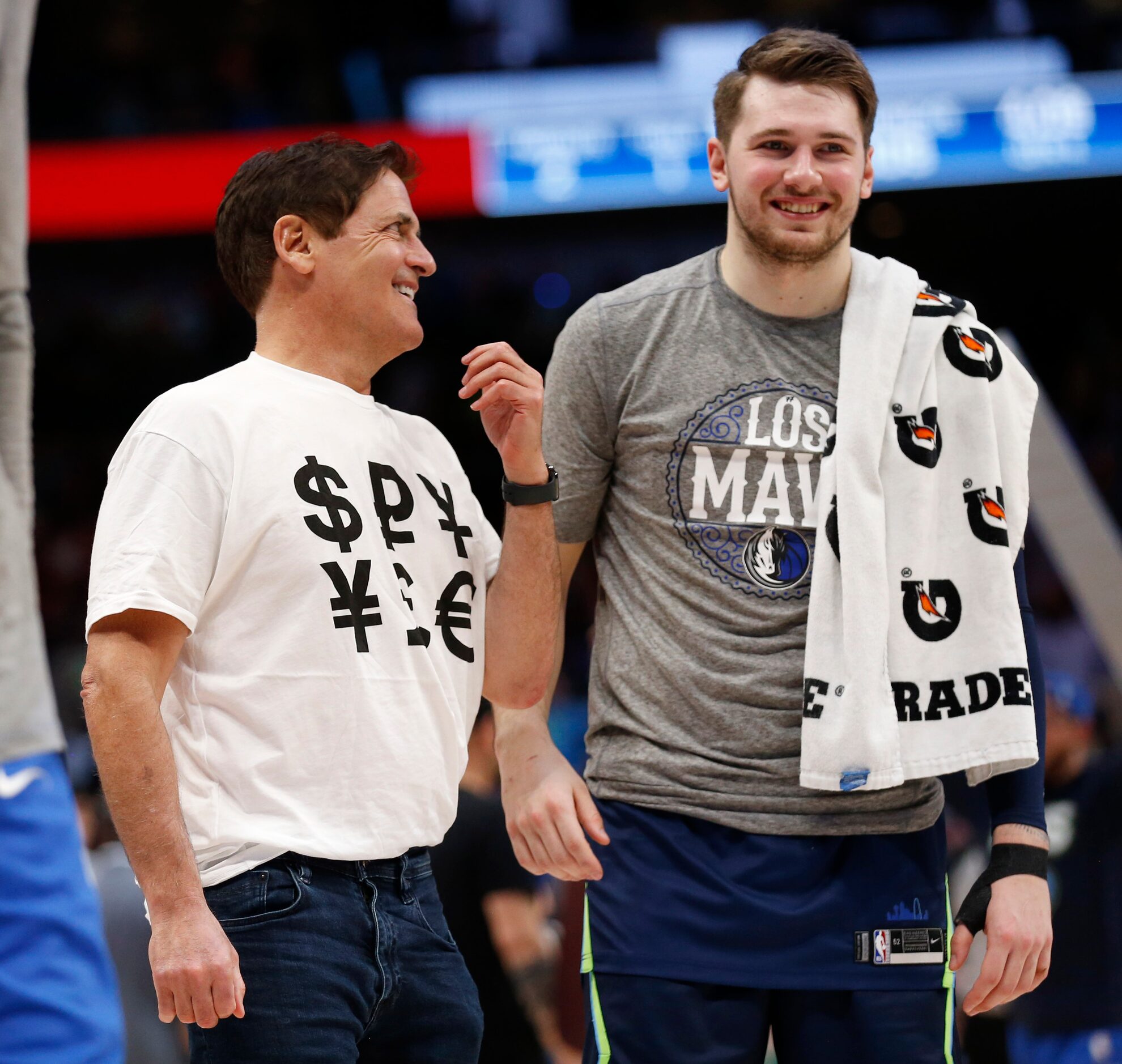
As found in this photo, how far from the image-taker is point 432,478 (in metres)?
2.32

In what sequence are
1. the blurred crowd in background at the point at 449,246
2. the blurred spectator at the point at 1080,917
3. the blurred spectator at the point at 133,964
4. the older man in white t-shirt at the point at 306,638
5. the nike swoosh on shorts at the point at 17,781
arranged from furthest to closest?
1. the blurred crowd in background at the point at 449,246
2. the blurred spectator at the point at 1080,917
3. the blurred spectator at the point at 133,964
4. the older man in white t-shirt at the point at 306,638
5. the nike swoosh on shorts at the point at 17,781

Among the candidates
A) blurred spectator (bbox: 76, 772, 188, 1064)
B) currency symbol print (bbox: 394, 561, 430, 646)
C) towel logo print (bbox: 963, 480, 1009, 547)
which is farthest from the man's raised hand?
blurred spectator (bbox: 76, 772, 188, 1064)

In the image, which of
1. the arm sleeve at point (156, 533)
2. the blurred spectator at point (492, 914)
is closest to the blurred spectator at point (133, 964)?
the blurred spectator at point (492, 914)

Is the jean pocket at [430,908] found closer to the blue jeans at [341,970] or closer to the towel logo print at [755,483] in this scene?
the blue jeans at [341,970]

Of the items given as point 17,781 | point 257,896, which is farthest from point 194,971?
point 17,781

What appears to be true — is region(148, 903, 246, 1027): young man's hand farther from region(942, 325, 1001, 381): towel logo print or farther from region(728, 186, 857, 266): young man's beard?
region(942, 325, 1001, 381): towel logo print

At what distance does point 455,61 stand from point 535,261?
3.76m

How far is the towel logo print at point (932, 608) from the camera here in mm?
2350

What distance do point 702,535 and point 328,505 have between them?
638mm

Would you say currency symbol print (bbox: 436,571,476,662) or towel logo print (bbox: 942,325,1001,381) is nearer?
currency symbol print (bbox: 436,571,476,662)

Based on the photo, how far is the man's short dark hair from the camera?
2.27 m

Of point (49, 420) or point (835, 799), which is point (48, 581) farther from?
point (835, 799)

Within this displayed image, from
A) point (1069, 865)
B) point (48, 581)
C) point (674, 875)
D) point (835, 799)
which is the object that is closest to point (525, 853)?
point (674, 875)

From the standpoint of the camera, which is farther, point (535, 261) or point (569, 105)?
point (535, 261)
